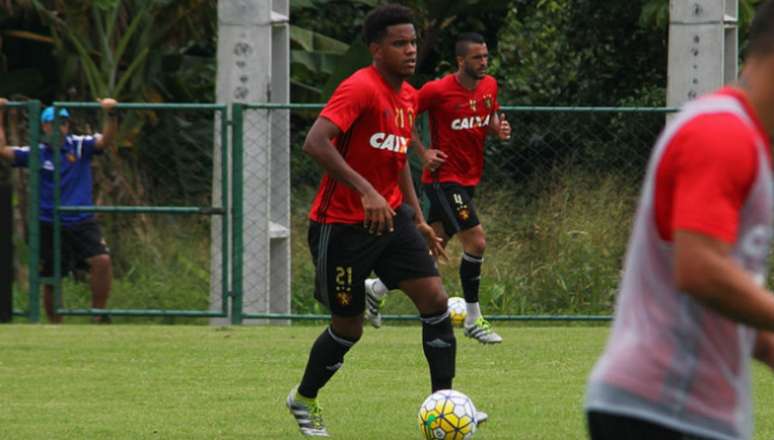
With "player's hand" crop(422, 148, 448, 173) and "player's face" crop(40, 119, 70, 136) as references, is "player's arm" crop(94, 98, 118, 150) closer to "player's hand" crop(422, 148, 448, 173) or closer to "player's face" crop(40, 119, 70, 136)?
"player's face" crop(40, 119, 70, 136)

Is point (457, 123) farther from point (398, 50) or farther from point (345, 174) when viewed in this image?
point (345, 174)

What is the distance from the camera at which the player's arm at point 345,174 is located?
A: 7.54m

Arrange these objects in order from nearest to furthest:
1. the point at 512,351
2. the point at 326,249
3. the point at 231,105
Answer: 1. the point at 326,249
2. the point at 512,351
3. the point at 231,105

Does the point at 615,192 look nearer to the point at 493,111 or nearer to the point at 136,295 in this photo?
the point at 493,111

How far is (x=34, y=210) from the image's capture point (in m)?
14.4

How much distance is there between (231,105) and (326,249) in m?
6.58

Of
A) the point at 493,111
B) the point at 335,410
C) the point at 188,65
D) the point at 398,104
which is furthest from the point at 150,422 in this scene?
the point at 188,65

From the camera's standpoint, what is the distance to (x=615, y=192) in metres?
15.4

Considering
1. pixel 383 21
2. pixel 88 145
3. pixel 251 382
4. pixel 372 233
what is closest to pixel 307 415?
→ pixel 372 233

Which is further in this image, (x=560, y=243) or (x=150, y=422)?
(x=560, y=243)

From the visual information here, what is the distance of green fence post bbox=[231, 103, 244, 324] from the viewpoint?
566 inches

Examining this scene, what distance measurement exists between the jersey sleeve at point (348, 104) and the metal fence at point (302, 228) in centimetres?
600

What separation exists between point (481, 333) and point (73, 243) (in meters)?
4.00

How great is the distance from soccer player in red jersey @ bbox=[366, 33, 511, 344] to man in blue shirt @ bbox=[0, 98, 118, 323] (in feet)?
9.14
